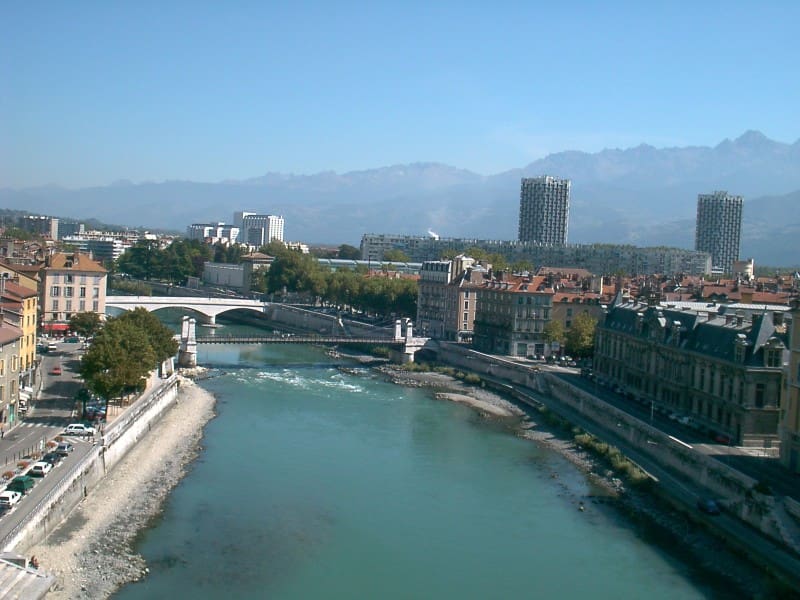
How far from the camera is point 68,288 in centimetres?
4584

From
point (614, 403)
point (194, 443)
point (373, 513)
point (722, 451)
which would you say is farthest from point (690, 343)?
point (194, 443)

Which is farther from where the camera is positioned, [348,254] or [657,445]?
[348,254]

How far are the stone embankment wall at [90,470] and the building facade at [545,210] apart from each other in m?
99.2

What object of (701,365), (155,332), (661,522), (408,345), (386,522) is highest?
(701,365)

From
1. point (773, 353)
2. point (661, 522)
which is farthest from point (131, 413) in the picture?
point (773, 353)

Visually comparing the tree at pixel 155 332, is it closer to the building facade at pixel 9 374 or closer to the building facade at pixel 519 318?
the building facade at pixel 9 374

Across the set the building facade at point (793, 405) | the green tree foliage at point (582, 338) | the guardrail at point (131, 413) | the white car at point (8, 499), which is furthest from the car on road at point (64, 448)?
the green tree foliage at point (582, 338)

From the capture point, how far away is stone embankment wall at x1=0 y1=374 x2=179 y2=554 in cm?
1805

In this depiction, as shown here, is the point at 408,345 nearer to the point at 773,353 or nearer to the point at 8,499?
the point at 773,353

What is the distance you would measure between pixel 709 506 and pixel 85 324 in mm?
27025

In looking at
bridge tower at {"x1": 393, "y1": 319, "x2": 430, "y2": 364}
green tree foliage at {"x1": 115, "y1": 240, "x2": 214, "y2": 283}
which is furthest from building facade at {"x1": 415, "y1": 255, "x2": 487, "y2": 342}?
green tree foliage at {"x1": 115, "y1": 240, "x2": 214, "y2": 283}

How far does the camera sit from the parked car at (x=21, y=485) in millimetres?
19391

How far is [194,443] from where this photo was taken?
95.2 feet

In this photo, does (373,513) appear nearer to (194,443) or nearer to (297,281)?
(194,443)
